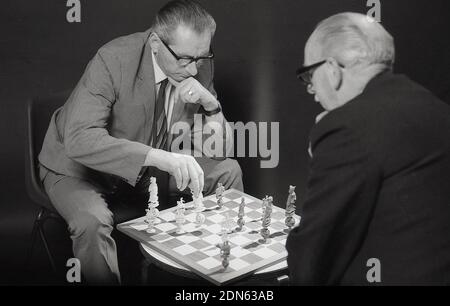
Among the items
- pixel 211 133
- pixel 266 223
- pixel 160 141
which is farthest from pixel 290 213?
pixel 160 141

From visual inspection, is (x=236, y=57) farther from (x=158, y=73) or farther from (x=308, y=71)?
(x=308, y=71)

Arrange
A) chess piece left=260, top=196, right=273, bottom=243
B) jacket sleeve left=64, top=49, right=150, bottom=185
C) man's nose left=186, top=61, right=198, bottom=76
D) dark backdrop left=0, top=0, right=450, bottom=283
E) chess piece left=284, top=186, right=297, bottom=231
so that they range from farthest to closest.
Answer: dark backdrop left=0, top=0, right=450, bottom=283 → man's nose left=186, top=61, right=198, bottom=76 → jacket sleeve left=64, top=49, right=150, bottom=185 → chess piece left=284, top=186, right=297, bottom=231 → chess piece left=260, top=196, right=273, bottom=243

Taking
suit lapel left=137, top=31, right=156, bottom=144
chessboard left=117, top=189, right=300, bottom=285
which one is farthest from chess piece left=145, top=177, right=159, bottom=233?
suit lapel left=137, top=31, right=156, bottom=144

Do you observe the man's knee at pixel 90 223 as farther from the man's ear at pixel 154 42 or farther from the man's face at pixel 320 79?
the man's face at pixel 320 79

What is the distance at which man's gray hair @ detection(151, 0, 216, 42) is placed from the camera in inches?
103

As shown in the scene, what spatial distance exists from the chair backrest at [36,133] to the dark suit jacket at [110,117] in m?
0.06

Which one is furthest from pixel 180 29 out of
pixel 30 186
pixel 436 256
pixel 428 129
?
pixel 436 256

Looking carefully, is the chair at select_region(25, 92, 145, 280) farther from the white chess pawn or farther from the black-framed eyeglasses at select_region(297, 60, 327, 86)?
the black-framed eyeglasses at select_region(297, 60, 327, 86)

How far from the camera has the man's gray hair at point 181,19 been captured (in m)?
2.62

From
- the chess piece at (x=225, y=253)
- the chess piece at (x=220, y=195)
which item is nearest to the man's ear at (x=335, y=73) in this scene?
the chess piece at (x=225, y=253)

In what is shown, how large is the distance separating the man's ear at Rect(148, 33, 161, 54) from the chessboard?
778mm

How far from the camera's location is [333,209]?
1633mm

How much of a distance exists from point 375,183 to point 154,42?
4.94ft

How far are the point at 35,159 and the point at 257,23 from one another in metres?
1.53
